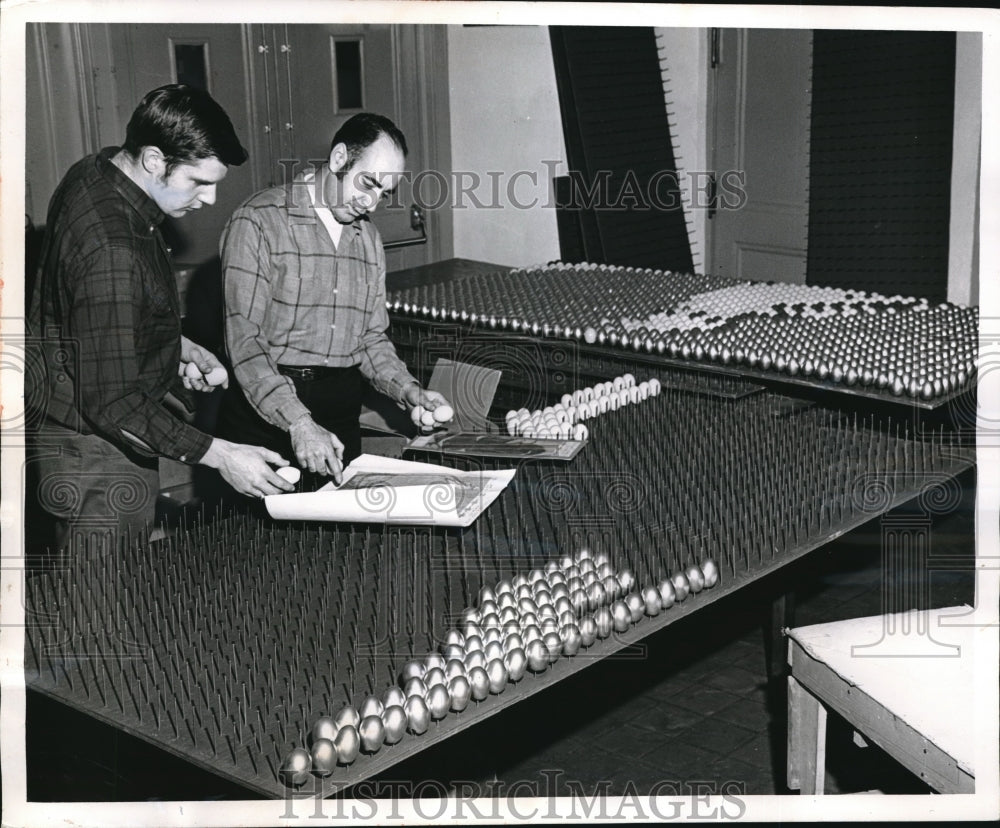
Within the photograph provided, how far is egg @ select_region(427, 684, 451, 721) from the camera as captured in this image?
2.22 m

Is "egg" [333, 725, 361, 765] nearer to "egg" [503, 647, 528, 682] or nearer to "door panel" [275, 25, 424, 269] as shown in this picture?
"egg" [503, 647, 528, 682]

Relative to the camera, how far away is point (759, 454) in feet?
12.0

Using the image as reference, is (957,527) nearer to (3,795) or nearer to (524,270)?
(524,270)

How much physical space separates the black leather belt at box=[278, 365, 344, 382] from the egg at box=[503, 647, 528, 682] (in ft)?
6.31

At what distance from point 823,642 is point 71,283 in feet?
7.42

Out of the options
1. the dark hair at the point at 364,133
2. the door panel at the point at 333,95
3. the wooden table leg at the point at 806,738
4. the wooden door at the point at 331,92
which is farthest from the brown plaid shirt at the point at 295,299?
the door panel at the point at 333,95

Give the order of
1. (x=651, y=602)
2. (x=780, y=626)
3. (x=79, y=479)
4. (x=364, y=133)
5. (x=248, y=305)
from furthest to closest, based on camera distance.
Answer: (x=780, y=626) → (x=248, y=305) → (x=364, y=133) → (x=79, y=479) → (x=651, y=602)

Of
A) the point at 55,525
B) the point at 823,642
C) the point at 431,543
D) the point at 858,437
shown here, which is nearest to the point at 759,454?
the point at 858,437

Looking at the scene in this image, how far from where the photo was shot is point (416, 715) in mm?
2176

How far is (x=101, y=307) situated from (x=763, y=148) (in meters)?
6.06

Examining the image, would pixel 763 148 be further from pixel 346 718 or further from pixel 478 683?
pixel 346 718

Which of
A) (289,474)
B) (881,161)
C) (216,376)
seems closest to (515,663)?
(289,474)

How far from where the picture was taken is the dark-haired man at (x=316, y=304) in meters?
3.44

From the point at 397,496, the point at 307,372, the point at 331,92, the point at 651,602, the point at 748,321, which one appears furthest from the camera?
the point at 331,92
